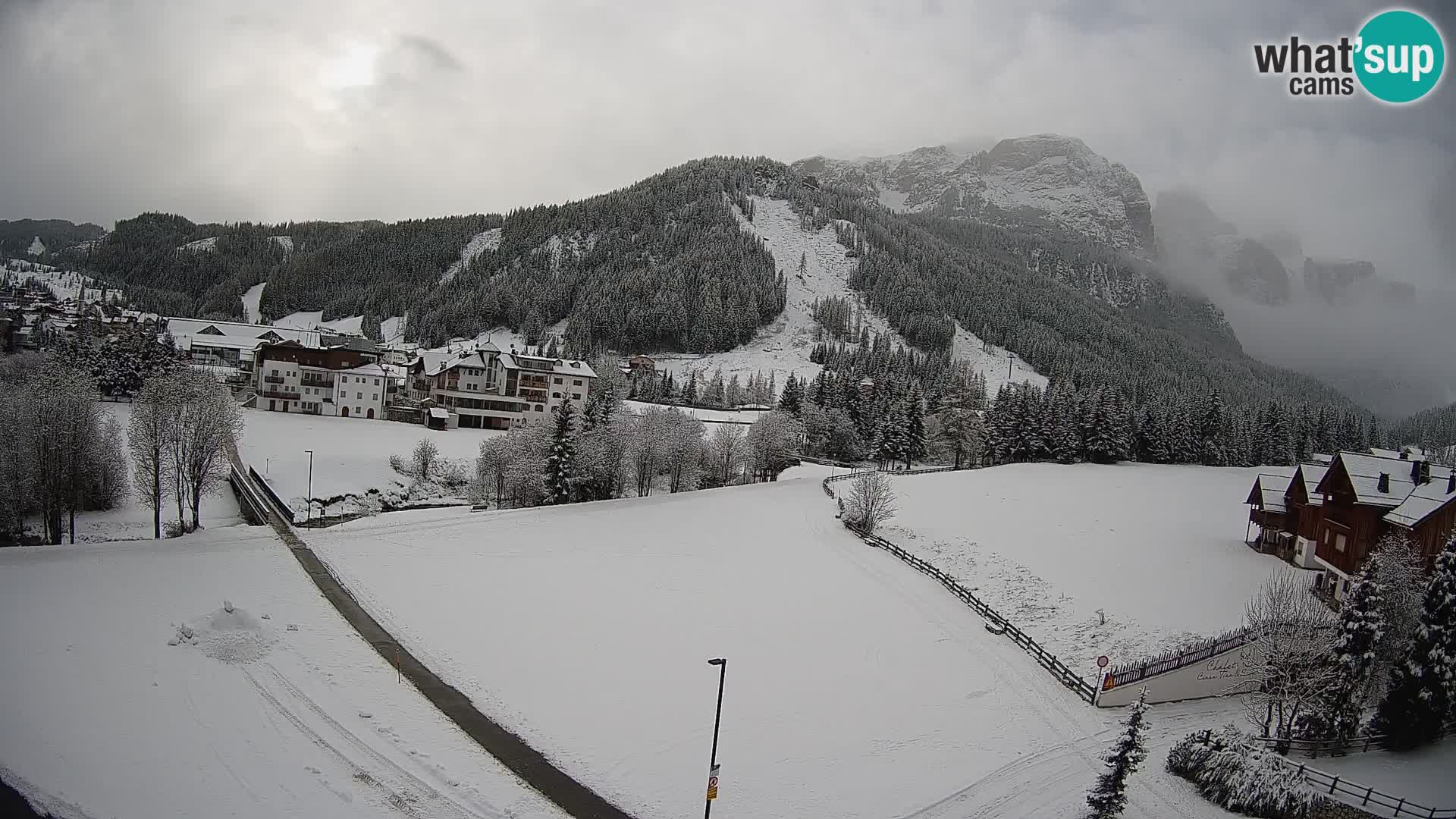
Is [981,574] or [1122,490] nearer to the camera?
[981,574]

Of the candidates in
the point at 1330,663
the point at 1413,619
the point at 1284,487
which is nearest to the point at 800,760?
the point at 1330,663

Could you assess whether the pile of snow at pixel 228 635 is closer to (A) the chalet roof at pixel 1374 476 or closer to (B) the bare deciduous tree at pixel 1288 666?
(B) the bare deciduous tree at pixel 1288 666

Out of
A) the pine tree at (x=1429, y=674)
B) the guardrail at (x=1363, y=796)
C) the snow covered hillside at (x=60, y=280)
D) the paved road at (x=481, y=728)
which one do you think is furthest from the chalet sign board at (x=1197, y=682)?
the snow covered hillside at (x=60, y=280)

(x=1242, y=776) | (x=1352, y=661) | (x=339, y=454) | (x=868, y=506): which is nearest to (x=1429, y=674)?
(x=1352, y=661)

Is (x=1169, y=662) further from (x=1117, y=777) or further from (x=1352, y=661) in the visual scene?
(x=1117, y=777)

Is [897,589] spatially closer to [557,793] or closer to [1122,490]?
[557,793]

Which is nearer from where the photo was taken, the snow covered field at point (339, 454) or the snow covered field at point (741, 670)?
the snow covered field at point (741, 670)

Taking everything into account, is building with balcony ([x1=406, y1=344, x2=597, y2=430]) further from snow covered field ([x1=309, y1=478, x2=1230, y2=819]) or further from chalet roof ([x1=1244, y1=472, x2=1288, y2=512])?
chalet roof ([x1=1244, y1=472, x2=1288, y2=512])
